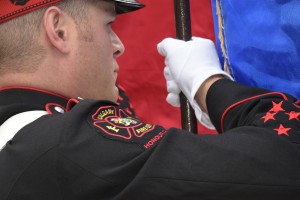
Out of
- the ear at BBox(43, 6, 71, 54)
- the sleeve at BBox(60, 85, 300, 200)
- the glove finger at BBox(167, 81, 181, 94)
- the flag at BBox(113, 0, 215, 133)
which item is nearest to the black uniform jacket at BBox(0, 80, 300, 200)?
the sleeve at BBox(60, 85, 300, 200)

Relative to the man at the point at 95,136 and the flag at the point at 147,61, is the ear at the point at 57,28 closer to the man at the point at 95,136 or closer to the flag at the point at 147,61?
the man at the point at 95,136

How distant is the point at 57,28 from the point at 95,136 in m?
0.34

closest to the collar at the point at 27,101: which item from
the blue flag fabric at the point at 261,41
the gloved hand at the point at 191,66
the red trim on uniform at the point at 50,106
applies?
the red trim on uniform at the point at 50,106

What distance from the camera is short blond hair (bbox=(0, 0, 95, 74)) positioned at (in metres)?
1.25

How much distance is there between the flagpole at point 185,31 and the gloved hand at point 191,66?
0.03m

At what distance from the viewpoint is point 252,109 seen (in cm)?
116

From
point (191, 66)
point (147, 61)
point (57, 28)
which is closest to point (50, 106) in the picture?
point (57, 28)

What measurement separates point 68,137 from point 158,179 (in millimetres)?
183

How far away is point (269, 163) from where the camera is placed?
3.18 ft

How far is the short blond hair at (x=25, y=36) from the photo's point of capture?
1.25 meters

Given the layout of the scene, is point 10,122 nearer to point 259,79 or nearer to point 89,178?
point 89,178

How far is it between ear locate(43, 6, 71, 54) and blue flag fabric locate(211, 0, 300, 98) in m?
0.48

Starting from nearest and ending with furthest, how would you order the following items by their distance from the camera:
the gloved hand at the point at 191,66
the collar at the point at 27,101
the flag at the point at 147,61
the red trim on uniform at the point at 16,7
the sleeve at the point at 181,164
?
the sleeve at the point at 181,164 → the collar at the point at 27,101 → the red trim on uniform at the point at 16,7 → the gloved hand at the point at 191,66 → the flag at the point at 147,61

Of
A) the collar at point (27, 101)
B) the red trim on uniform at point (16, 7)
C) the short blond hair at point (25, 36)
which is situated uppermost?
the red trim on uniform at point (16, 7)
